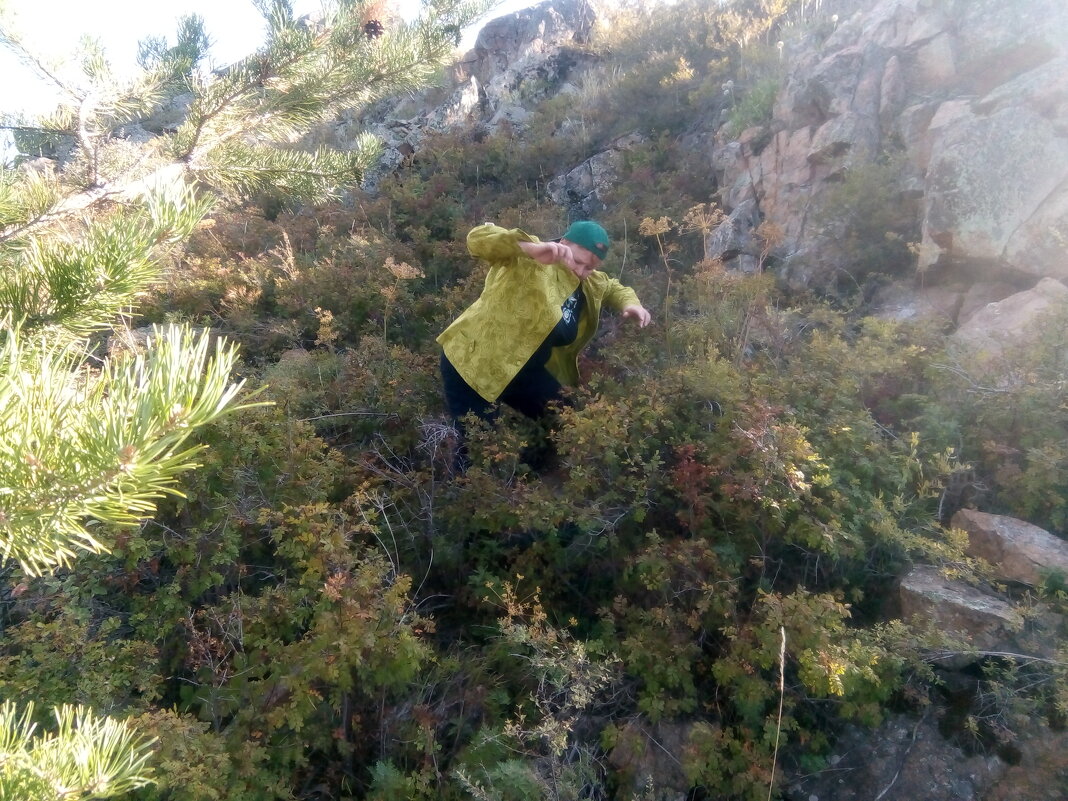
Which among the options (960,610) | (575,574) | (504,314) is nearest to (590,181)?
(504,314)

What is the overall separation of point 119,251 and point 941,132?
250 inches

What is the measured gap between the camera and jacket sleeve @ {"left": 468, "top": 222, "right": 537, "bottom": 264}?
3.41 meters

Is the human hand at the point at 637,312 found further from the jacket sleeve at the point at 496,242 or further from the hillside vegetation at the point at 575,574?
the jacket sleeve at the point at 496,242

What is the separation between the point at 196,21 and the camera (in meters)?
3.25

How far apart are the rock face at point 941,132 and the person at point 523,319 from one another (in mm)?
2766

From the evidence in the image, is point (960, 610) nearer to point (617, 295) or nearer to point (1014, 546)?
point (1014, 546)

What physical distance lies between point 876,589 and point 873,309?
113 inches

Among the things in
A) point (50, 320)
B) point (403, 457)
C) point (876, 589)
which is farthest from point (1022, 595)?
point (50, 320)

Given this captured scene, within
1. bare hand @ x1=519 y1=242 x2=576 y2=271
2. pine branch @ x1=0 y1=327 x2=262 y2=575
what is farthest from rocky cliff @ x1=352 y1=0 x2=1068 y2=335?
pine branch @ x1=0 y1=327 x2=262 y2=575

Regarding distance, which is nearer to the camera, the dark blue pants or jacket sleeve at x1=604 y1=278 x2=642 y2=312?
the dark blue pants

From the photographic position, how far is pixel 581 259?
3.54 metres

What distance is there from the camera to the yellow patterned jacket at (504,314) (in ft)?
11.5

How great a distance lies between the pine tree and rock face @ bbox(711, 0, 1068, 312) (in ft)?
13.1

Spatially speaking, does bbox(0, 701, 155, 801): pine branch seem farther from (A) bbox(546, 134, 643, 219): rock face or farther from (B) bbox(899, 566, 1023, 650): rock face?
(A) bbox(546, 134, 643, 219): rock face
